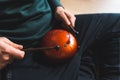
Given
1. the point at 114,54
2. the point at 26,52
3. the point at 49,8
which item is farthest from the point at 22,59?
the point at 114,54

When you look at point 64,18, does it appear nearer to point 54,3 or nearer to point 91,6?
point 54,3

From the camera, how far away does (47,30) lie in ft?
3.66

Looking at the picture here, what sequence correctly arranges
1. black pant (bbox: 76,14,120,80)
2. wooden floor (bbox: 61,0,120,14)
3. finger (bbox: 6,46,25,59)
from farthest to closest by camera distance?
wooden floor (bbox: 61,0,120,14)
black pant (bbox: 76,14,120,80)
finger (bbox: 6,46,25,59)

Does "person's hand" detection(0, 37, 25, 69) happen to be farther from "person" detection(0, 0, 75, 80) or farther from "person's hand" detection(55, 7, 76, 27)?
"person's hand" detection(55, 7, 76, 27)

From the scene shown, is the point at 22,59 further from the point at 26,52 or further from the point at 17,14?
the point at 17,14

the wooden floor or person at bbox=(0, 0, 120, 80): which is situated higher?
the wooden floor

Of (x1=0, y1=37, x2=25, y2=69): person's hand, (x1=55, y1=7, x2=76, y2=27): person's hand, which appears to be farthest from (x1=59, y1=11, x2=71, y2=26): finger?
(x1=0, y1=37, x2=25, y2=69): person's hand

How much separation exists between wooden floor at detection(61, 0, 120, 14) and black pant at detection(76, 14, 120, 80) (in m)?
0.63

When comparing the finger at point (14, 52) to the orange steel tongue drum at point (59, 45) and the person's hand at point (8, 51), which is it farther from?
the orange steel tongue drum at point (59, 45)

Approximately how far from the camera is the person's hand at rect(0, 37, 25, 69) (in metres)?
0.92

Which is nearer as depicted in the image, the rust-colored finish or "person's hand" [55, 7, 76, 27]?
the rust-colored finish

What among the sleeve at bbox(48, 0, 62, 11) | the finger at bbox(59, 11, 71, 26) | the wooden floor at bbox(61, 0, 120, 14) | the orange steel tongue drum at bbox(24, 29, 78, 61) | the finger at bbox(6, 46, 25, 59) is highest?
the wooden floor at bbox(61, 0, 120, 14)

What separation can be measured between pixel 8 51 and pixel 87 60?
36cm

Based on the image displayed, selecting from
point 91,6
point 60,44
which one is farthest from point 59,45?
point 91,6
